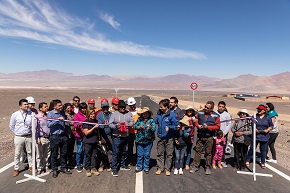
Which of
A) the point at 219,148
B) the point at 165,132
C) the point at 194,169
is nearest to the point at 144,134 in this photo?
the point at 165,132

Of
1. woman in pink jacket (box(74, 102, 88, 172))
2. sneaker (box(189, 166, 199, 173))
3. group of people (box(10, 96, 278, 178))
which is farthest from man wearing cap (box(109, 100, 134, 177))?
sneaker (box(189, 166, 199, 173))

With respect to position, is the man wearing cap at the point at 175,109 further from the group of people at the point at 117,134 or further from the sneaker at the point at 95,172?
the sneaker at the point at 95,172

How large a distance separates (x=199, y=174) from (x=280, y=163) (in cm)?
298

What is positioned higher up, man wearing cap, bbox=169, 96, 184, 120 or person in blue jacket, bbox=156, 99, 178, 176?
man wearing cap, bbox=169, 96, 184, 120

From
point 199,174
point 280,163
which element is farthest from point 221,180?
point 280,163

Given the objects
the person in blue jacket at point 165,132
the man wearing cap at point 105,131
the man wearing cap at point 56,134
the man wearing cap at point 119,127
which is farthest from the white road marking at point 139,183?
the man wearing cap at point 56,134

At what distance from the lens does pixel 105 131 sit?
6902mm

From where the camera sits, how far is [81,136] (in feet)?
21.9

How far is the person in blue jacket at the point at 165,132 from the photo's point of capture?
21.3 feet

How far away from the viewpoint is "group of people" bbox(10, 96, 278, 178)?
638cm

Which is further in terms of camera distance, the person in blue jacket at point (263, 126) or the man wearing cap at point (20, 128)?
the person in blue jacket at point (263, 126)

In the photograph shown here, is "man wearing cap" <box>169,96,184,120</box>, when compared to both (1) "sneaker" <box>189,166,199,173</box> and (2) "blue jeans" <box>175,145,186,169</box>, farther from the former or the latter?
(1) "sneaker" <box>189,166,199,173</box>

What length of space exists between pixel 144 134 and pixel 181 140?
997 mm

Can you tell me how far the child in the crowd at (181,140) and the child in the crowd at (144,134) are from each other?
69 cm
